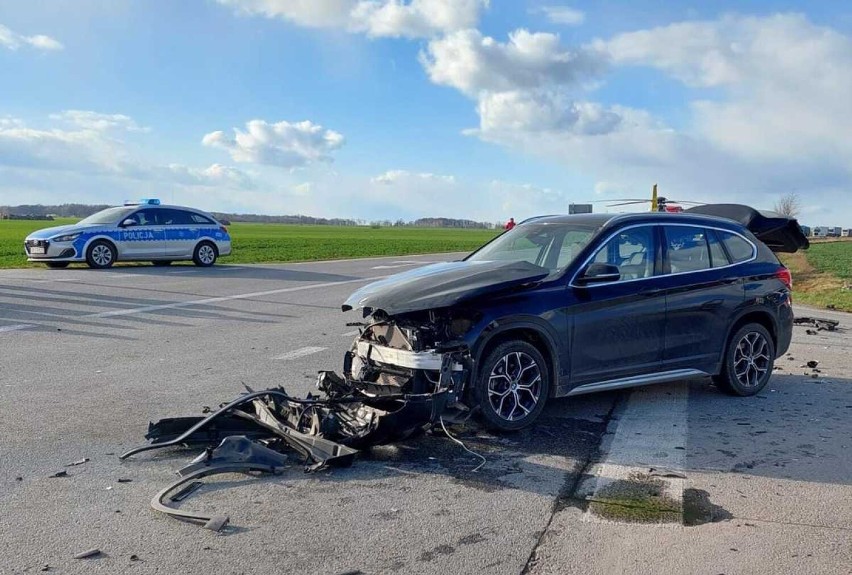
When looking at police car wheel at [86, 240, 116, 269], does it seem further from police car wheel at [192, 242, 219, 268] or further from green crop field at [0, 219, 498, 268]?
green crop field at [0, 219, 498, 268]

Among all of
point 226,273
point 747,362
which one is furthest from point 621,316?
point 226,273

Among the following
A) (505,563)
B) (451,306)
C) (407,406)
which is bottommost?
(505,563)

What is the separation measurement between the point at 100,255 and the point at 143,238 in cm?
130

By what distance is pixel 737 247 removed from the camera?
293 inches

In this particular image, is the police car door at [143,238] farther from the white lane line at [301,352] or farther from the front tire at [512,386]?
the front tire at [512,386]

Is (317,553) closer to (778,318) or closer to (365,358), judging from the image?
(365,358)

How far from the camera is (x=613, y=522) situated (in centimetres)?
409

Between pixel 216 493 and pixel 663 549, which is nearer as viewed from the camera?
pixel 663 549

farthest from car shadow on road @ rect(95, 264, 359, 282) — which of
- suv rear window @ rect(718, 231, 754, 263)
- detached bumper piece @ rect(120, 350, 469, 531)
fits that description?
detached bumper piece @ rect(120, 350, 469, 531)

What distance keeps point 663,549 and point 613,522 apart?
380 mm

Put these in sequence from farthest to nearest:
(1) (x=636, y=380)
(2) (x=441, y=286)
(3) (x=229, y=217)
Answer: (3) (x=229, y=217) < (1) (x=636, y=380) < (2) (x=441, y=286)

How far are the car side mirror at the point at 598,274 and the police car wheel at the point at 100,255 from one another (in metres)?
16.9

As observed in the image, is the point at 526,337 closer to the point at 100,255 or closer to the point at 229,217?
the point at 100,255

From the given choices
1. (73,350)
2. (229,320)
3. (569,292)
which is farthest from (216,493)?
(229,320)
